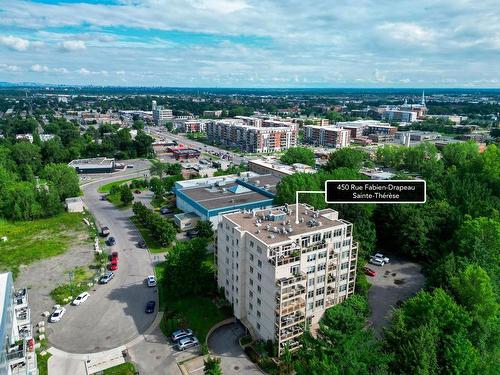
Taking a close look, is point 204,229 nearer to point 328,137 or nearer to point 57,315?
point 57,315

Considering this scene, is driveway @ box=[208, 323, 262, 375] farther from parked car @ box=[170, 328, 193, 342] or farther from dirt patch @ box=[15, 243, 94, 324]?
dirt patch @ box=[15, 243, 94, 324]

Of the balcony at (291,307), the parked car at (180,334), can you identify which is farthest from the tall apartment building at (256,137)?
the balcony at (291,307)

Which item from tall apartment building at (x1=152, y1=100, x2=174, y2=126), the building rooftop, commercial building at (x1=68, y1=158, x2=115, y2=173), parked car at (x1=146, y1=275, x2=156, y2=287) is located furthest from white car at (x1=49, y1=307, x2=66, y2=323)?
tall apartment building at (x1=152, y1=100, x2=174, y2=126)

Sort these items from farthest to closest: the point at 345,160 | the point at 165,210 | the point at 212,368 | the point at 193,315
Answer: the point at 345,160 < the point at 165,210 < the point at 193,315 < the point at 212,368

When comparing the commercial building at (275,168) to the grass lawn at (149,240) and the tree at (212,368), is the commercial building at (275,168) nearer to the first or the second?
the grass lawn at (149,240)

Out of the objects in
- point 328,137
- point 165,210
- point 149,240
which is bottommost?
point 149,240

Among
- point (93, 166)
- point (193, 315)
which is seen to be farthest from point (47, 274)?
point (93, 166)
